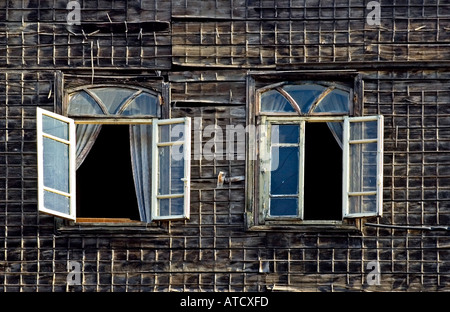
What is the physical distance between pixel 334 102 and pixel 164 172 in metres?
1.93

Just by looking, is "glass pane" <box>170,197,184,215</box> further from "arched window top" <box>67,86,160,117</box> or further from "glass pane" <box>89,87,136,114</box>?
"glass pane" <box>89,87,136,114</box>

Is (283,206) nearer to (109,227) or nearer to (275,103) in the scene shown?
(275,103)

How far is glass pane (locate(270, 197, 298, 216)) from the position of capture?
13945mm

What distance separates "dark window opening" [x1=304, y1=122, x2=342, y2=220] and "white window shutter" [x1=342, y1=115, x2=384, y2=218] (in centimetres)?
58

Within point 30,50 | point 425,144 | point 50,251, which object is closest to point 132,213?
point 50,251

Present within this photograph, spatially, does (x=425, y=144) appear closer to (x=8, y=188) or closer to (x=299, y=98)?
(x=299, y=98)

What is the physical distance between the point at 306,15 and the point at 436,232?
263 centimetres

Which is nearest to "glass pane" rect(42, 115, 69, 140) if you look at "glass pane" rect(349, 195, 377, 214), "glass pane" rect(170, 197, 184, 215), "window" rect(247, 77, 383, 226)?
"glass pane" rect(170, 197, 184, 215)

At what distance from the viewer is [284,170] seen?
45.9 feet

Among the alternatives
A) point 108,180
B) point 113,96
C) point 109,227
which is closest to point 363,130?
point 113,96

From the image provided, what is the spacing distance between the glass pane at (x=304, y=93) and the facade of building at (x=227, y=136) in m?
0.01

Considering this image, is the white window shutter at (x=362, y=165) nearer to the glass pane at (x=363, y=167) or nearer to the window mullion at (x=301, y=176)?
the glass pane at (x=363, y=167)

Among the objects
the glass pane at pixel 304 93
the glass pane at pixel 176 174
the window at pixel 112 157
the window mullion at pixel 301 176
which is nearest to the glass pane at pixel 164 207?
the window at pixel 112 157

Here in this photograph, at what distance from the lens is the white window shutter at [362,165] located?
1358cm
